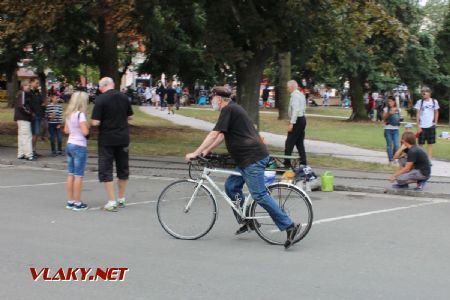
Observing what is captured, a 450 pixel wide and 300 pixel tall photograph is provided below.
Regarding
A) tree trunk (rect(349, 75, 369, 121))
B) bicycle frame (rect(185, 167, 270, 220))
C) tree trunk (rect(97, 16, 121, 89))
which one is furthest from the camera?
tree trunk (rect(349, 75, 369, 121))

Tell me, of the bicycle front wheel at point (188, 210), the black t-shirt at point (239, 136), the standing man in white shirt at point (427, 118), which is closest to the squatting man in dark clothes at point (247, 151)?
the black t-shirt at point (239, 136)

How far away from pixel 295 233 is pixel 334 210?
2.91 meters

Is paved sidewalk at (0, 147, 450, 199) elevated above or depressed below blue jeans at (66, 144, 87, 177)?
below

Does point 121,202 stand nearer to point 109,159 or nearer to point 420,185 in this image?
point 109,159

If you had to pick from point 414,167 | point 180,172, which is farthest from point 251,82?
point 414,167

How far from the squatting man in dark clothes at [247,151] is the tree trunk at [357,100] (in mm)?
28890

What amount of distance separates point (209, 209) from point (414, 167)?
555 cm

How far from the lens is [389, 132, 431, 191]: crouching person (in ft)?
37.8

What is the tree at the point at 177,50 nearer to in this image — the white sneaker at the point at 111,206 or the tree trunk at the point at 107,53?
the tree trunk at the point at 107,53

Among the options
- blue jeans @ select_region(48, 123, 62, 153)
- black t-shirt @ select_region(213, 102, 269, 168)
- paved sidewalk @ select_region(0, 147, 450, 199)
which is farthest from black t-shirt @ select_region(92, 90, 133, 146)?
blue jeans @ select_region(48, 123, 62, 153)

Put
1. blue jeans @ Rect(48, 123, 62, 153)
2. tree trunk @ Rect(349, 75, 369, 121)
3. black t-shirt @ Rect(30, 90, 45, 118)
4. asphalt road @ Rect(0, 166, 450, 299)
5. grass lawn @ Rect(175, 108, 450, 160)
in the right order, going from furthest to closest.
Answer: tree trunk @ Rect(349, 75, 369, 121), grass lawn @ Rect(175, 108, 450, 160), blue jeans @ Rect(48, 123, 62, 153), black t-shirt @ Rect(30, 90, 45, 118), asphalt road @ Rect(0, 166, 450, 299)

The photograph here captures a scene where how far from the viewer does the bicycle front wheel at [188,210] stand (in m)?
7.56

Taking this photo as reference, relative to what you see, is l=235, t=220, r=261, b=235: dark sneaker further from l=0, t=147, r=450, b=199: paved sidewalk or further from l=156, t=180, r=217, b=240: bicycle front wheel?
l=0, t=147, r=450, b=199: paved sidewalk

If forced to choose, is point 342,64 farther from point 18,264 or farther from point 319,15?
point 18,264
